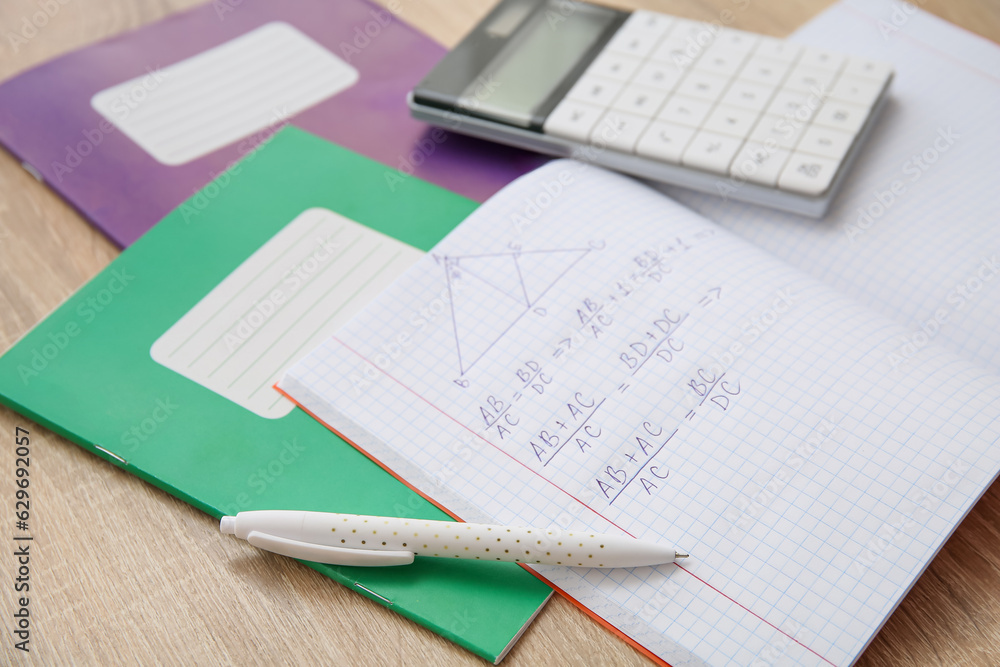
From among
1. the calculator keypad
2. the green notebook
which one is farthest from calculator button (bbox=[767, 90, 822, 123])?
the green notebook

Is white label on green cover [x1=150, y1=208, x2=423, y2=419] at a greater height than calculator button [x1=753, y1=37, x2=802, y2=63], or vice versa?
calculator button [x1=753, y1=37, x2=802, y2=63]

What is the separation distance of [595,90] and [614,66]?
0.13 feet

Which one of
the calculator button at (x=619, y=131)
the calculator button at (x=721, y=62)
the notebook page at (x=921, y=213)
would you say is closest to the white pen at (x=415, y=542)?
the notebook page at (x=921, y=213)

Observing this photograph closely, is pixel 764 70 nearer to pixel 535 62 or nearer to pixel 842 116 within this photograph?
pixel 842 116

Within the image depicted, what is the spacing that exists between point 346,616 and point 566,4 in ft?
1.96

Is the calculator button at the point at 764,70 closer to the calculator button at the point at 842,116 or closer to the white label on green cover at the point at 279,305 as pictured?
the calculator button at the point at 842,116

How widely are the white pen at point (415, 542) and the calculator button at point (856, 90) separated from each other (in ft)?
1.39

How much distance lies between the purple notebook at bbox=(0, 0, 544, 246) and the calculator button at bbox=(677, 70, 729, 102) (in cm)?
14

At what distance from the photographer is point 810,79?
24.4 inches

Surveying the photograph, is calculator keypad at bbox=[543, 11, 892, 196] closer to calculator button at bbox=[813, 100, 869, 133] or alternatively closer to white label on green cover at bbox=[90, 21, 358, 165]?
calculator button at bbox=[813, 100, 869, 133]

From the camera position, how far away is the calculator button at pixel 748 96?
606 millimetres

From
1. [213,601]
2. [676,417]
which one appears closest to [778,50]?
[676,417]

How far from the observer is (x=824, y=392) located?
0.44m

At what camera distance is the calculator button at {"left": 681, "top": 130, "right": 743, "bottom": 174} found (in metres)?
0.57
